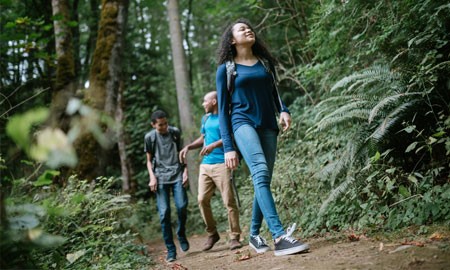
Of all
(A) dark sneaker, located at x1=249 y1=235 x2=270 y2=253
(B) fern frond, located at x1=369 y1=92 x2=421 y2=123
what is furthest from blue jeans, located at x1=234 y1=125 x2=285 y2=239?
(B) fern frond, located at x1=369 y1=92 x2=421 y2=123

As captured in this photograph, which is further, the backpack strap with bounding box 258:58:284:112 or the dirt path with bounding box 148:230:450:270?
the backpack strap with bounding box 258:58:284:112

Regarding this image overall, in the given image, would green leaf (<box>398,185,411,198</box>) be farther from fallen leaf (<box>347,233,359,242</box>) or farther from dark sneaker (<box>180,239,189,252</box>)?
dark sneaker (<box>180,239,189,252</box>)

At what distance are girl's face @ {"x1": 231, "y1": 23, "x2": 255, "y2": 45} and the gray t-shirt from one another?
2706 mm

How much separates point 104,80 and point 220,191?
3276 mm

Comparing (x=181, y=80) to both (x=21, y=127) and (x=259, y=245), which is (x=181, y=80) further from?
(x=21, y=127)

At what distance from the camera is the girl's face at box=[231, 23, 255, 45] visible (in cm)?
461

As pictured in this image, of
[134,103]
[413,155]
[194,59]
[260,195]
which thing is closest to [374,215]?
[413,155]

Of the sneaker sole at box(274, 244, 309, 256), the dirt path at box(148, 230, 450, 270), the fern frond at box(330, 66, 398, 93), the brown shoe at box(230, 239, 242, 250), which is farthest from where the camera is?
the brown shoe at box(230, 239, 242, 250)

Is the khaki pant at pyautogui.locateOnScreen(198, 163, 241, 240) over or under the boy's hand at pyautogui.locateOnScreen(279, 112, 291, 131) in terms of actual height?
under

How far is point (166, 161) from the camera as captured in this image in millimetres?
6824

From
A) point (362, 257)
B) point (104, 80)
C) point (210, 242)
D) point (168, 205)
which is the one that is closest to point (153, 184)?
point (168, 205)

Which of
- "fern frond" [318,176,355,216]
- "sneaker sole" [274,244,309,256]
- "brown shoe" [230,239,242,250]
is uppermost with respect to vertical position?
"fern frond" [318,176,355,216]

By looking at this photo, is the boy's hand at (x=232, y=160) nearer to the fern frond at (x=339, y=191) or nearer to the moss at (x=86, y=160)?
the fern frond at (x=339, y=191)

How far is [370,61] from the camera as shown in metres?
7.04
